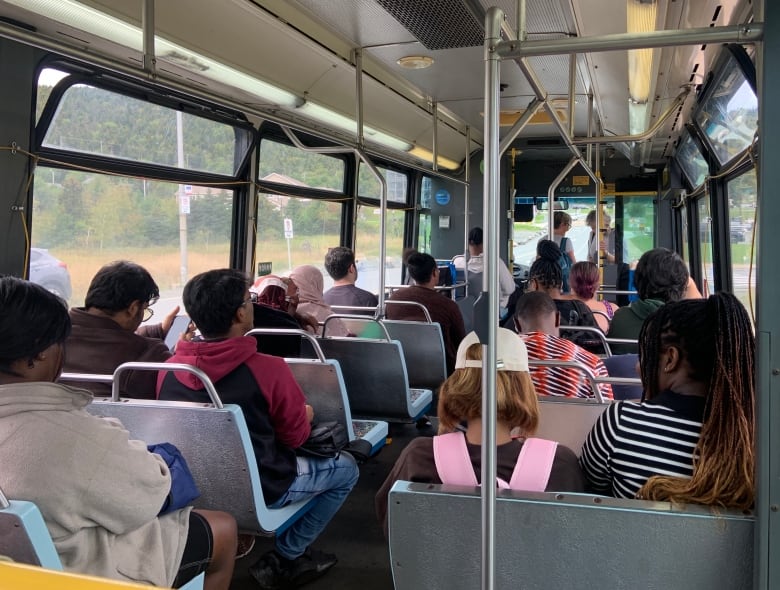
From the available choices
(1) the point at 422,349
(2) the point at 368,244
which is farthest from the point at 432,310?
(2) the point at 368,244

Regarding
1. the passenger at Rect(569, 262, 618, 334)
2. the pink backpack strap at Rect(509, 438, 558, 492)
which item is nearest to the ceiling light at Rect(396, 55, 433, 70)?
the passenger at Rect(569, 262, 618, 334)

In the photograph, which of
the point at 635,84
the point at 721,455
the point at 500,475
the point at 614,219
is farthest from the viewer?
the point at 614,219

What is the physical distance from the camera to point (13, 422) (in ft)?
4.89

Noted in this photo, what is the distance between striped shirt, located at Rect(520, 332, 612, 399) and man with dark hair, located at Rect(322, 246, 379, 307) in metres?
2.47

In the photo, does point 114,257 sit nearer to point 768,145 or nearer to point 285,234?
point 285,234

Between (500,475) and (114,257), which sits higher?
(114,257)

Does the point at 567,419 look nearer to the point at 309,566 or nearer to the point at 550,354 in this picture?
the point at 550,354

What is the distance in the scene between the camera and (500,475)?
1592mm

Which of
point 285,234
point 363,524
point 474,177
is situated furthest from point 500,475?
point 474,177

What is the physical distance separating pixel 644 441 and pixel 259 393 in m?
1.25

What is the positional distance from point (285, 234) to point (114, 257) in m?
1.80

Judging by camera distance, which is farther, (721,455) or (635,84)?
(635,84)

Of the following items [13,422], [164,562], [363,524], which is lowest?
[363,524]

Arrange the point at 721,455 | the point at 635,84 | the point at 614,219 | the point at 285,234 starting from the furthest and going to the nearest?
the point at 614,219 → the point at 285,234 → the point at 635,84 → the point at 721,455
